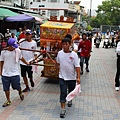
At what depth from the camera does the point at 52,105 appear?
636cm

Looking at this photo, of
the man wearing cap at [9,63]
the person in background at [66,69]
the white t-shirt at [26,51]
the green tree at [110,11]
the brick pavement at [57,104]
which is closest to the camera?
the person in background at [66,69]

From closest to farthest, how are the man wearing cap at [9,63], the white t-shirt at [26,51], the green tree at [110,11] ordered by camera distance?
the man wearing cap at [9,63] < the white t-shirt at [26,51] < the green tree at [110,11]

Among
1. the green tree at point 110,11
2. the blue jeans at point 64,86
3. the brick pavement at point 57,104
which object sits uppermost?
the green tree at point 110,11

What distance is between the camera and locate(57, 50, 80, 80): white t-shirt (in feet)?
18.2

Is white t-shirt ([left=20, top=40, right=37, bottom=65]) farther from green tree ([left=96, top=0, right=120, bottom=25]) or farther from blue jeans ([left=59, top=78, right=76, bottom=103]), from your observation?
green tree ([left=96, top=0, right=120, bottom=25])

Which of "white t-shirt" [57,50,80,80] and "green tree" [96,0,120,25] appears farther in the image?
"green tree" [96,0,120,25]

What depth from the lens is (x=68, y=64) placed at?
5.58m

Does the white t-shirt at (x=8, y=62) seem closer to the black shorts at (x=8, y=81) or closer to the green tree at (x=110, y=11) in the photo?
the black shorts at (x=8, y=81)

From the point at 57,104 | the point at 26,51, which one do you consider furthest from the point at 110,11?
the point at 57,104

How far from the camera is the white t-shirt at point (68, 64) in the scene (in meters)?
5.55

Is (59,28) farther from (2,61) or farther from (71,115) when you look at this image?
(71,115)

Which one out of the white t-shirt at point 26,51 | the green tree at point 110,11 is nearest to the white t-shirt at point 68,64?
the white t-shirt at point 26,51

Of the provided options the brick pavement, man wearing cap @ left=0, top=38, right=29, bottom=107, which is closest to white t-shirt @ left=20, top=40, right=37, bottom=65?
the brick pavement

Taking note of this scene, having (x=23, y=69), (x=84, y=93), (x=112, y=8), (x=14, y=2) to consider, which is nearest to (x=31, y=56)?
(x=23, y=69)
